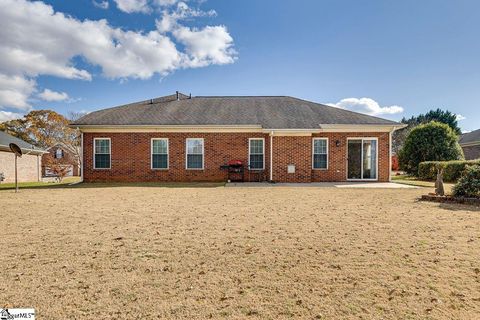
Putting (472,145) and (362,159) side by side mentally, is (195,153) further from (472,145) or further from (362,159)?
(472,145)

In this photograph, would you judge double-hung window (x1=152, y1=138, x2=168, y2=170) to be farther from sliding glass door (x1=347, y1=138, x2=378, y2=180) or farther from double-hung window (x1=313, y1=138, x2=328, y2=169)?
sliding glass door (x1=347, y1=138, x2=378, y2=180)

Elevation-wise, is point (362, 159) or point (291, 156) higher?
point (291, 156)

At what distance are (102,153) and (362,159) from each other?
14.9 m

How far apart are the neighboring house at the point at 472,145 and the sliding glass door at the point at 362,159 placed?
84.5 ft

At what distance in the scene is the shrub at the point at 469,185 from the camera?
8.20m

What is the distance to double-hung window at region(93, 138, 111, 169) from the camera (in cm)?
1486

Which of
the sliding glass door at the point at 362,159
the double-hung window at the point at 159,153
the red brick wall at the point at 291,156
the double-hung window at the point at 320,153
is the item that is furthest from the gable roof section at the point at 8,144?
the sliding glass door at the point at 362,159

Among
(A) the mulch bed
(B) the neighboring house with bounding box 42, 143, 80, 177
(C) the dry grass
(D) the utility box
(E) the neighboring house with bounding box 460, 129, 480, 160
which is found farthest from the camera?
(B) the neighboring house with bounding box 42, 143, 80, 177

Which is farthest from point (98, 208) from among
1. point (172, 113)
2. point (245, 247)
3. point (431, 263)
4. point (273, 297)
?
point (172, 113)

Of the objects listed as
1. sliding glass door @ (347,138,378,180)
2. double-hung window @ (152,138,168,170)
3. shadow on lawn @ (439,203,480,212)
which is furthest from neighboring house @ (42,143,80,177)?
shadow on lawn @ (439,203,480,212)

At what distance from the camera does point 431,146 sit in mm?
19750

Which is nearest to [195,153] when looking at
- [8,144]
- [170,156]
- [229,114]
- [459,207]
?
[170,156]

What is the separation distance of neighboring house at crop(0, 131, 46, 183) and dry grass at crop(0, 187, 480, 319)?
1796cm

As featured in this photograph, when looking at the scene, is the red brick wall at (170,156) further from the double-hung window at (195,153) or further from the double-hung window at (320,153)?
the double-hung window at (320,153)
